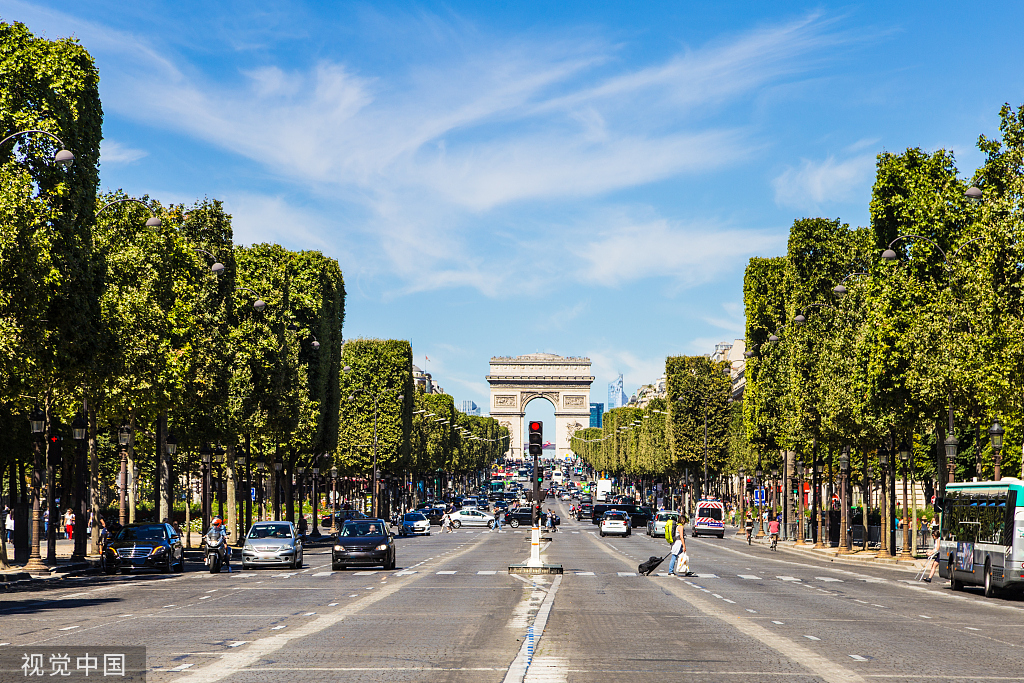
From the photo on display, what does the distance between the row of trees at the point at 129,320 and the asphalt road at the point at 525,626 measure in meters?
6.96

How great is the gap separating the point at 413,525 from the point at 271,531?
4671cm

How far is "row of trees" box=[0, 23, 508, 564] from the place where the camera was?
104 feet

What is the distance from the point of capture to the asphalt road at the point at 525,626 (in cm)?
1453

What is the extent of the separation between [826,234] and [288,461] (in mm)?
33747

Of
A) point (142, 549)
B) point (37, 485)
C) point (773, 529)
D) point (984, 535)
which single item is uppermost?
point (37, 485)

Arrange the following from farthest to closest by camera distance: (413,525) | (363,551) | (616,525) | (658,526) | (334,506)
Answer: (334,506), (413,525), (658,526), (616,525), (363,551)

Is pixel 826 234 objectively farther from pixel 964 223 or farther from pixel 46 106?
pixel 46 106

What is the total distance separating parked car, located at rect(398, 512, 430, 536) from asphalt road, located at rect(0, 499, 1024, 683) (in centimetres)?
5101

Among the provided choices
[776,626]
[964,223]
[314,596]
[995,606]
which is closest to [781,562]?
[964,223]

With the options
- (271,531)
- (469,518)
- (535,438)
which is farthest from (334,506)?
(535,438)

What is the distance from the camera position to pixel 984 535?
3250cm

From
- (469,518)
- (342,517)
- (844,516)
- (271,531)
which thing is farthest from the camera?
(469,518)

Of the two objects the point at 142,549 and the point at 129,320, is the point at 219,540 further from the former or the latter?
the point at 129,320

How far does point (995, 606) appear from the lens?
2814 cm
